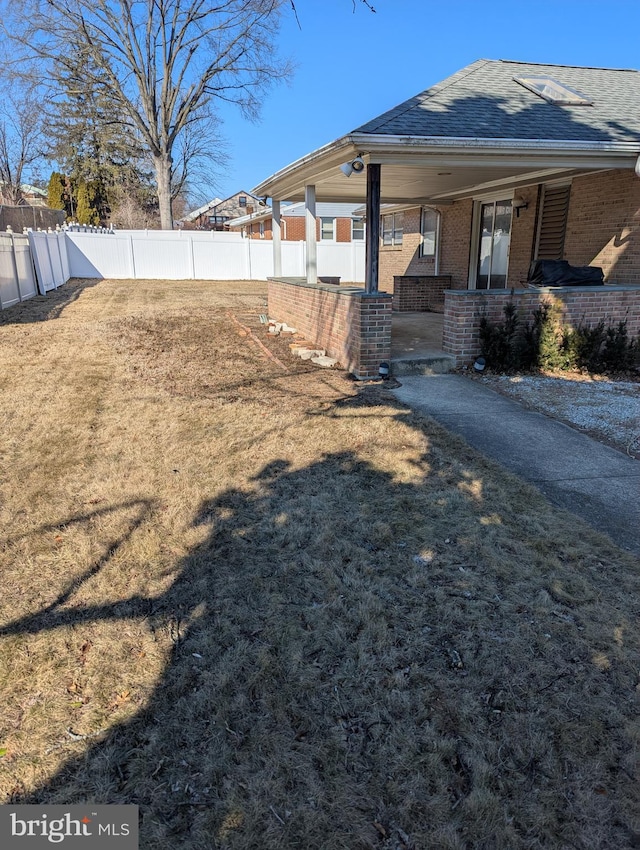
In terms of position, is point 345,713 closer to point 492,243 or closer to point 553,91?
point 553,91

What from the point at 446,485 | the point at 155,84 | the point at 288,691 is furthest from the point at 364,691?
the point at 155,84

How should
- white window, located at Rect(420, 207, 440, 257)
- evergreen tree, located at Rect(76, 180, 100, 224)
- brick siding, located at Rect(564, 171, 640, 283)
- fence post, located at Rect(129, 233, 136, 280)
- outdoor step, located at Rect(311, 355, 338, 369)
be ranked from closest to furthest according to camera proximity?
outdoor step, located at Rect(311, 355, 338, 369) → brick siding, located at Rect(564, 171, 640, 283) → white window, located at Rect(420, 207, 440, 257) → fence post, located at Rect(129, 233, 136, 280) → evergreen tree, located at Rect(76, 180, 100, 224)

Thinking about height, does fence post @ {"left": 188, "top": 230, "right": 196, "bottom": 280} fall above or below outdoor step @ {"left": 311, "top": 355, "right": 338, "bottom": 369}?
above

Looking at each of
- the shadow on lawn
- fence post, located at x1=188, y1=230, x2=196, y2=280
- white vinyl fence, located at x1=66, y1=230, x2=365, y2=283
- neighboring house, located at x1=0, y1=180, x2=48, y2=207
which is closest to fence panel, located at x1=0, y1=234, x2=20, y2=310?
white vinyl fence, located at x1=66, y1=230, x2=365, y2=283

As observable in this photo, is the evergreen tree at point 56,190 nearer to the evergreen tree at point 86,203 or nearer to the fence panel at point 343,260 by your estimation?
the evergreen tree at point 86,203

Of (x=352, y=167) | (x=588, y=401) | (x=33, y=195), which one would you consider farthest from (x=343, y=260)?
(x=33, y=195)

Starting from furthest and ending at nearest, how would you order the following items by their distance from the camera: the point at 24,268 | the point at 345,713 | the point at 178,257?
1. the point at 178,257
2. the point at 24,268
3. the point at 345,713

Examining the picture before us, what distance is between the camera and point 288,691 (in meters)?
2.21

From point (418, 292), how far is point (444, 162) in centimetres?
685

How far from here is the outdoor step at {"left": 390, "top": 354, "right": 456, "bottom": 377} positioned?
7.49 meters

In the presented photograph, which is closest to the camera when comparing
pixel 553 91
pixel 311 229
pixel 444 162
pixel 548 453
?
pixel 548 453

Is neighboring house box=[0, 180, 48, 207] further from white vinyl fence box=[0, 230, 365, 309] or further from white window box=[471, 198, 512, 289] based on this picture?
white window box=[471, 198, 512, 289]

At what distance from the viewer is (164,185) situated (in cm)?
2969

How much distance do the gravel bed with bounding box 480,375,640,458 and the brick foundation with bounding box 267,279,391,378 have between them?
1.45m
